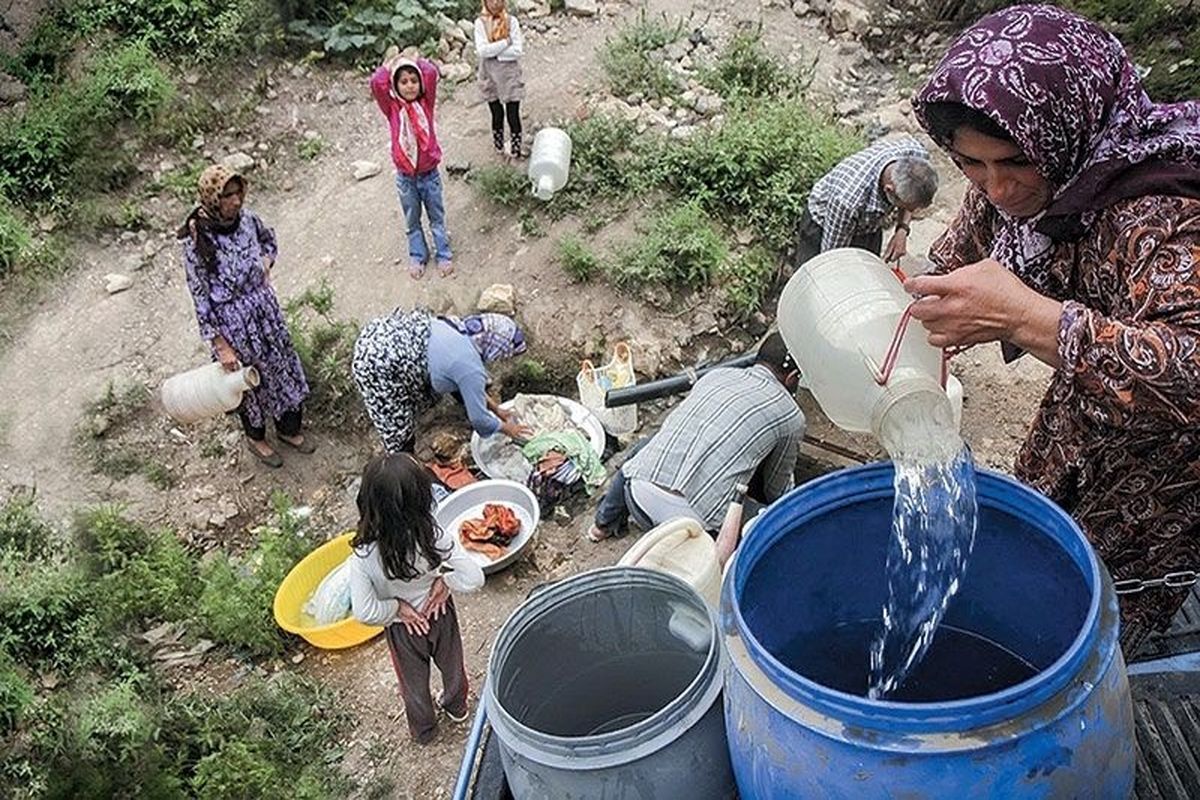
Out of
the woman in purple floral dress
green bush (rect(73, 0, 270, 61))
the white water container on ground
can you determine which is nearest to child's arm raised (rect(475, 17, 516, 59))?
the woman in purple floral dress

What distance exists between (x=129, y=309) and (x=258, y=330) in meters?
1.61

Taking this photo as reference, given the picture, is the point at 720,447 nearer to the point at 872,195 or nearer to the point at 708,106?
the point at 872,195

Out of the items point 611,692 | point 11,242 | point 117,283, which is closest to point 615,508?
point 611,692

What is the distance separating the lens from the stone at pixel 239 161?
23.0 ft

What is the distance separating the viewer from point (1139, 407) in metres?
1.61

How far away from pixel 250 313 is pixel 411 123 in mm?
1382

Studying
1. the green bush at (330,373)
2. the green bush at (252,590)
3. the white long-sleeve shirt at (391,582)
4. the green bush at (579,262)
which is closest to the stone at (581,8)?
the green bush at (579,262)

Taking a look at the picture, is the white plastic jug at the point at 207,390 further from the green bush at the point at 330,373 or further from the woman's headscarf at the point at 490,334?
the woman's headscarf at the point at 490,334

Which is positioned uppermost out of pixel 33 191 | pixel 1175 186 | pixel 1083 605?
pixel 1175 186

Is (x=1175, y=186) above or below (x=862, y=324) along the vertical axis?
above

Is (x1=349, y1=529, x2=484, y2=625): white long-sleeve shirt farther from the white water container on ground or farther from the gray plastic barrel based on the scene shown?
the gray plastic barrel

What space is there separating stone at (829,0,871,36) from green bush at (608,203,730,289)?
122 inches

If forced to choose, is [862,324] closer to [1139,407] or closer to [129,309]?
[1139,407]

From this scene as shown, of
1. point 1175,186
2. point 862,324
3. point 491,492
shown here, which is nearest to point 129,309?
point 491,492
